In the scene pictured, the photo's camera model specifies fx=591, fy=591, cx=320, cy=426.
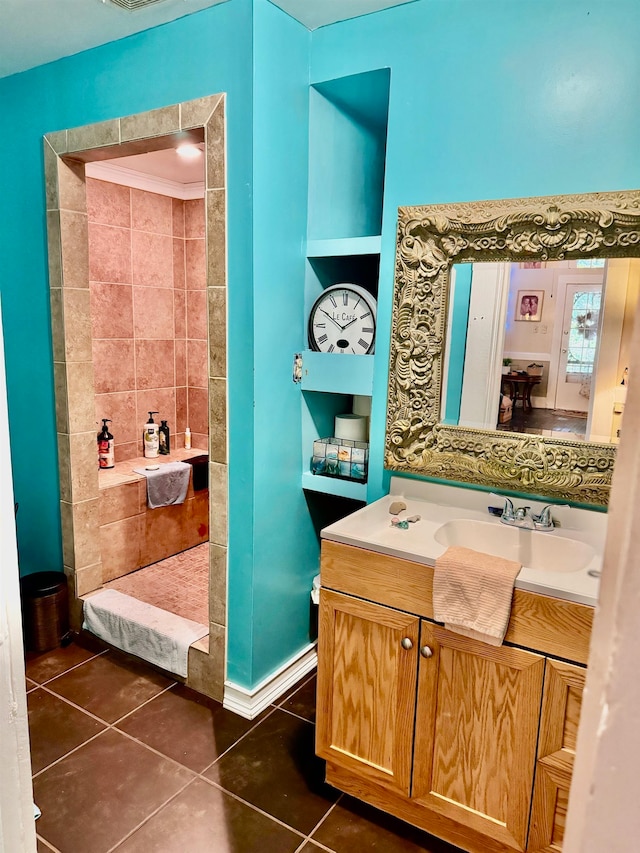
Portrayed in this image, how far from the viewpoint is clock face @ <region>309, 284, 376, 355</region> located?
7.22ft

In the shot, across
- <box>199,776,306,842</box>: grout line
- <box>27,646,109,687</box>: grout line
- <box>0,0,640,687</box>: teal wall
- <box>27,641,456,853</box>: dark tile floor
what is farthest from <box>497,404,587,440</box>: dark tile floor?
<box>27,646,109,687</box>: grout line

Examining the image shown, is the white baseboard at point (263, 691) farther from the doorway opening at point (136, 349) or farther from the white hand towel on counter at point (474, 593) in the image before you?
the white hand towel on counter at point (474, 593)

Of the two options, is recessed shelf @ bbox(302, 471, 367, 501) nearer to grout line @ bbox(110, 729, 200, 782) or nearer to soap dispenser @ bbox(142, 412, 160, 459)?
grout line @ bbox(110, 729, 200, 782)

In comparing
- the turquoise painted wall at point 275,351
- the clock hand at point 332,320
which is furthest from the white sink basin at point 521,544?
the clock hand at point 332,320

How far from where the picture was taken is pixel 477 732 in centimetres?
160

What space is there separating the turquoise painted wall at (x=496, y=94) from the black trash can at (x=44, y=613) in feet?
5.75

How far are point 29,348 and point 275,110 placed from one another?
5.13 ft

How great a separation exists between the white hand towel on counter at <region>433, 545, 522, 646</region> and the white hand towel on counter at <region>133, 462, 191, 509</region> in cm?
211

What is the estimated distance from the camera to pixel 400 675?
1.72 meters

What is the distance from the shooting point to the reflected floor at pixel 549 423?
5.90ft

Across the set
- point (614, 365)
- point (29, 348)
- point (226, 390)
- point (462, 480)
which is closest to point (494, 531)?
point (462, 480)

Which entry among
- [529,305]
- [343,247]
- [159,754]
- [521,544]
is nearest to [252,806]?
[159,754]

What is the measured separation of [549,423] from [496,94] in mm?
1031

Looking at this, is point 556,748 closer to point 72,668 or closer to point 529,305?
point 529,305
